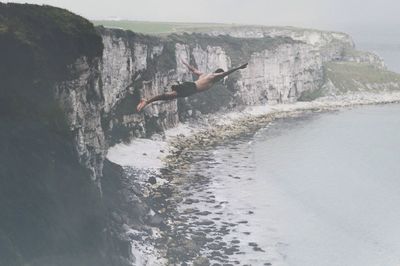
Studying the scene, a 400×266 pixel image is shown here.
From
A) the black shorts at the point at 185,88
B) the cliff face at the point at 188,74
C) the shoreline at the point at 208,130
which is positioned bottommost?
the shoreline at the point at 208,130

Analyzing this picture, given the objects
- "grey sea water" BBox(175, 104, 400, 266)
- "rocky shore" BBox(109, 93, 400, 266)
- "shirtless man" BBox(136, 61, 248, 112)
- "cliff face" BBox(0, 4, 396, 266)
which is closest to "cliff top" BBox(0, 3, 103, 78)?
"cliff face" BBox(0, 4, 396, 266)

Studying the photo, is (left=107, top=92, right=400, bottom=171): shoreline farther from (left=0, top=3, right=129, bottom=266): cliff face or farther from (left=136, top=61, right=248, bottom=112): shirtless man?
(left=136, top=61, right=248, bottom=112): shirtless man

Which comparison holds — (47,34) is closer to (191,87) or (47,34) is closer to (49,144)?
(49,144)

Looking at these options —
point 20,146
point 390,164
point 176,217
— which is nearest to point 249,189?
point 176,217

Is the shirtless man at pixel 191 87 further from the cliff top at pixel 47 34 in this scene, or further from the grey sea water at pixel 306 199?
the grey sea water at pixel 306 199

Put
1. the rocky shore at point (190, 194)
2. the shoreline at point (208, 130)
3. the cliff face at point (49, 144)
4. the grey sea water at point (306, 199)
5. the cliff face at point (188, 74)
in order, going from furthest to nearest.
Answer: the cliff face at point (188, 74)
the shoreline at point (208, 130)
the grey sea water at point (306, 199)
the rocky shore at point (190, 194)
the cliff face at point (49, 144)

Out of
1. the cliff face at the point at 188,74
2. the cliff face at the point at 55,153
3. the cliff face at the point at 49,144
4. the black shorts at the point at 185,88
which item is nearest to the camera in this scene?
the black shorts at the point at 185,88

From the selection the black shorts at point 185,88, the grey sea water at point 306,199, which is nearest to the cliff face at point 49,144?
the grey sea water at point 306,199
